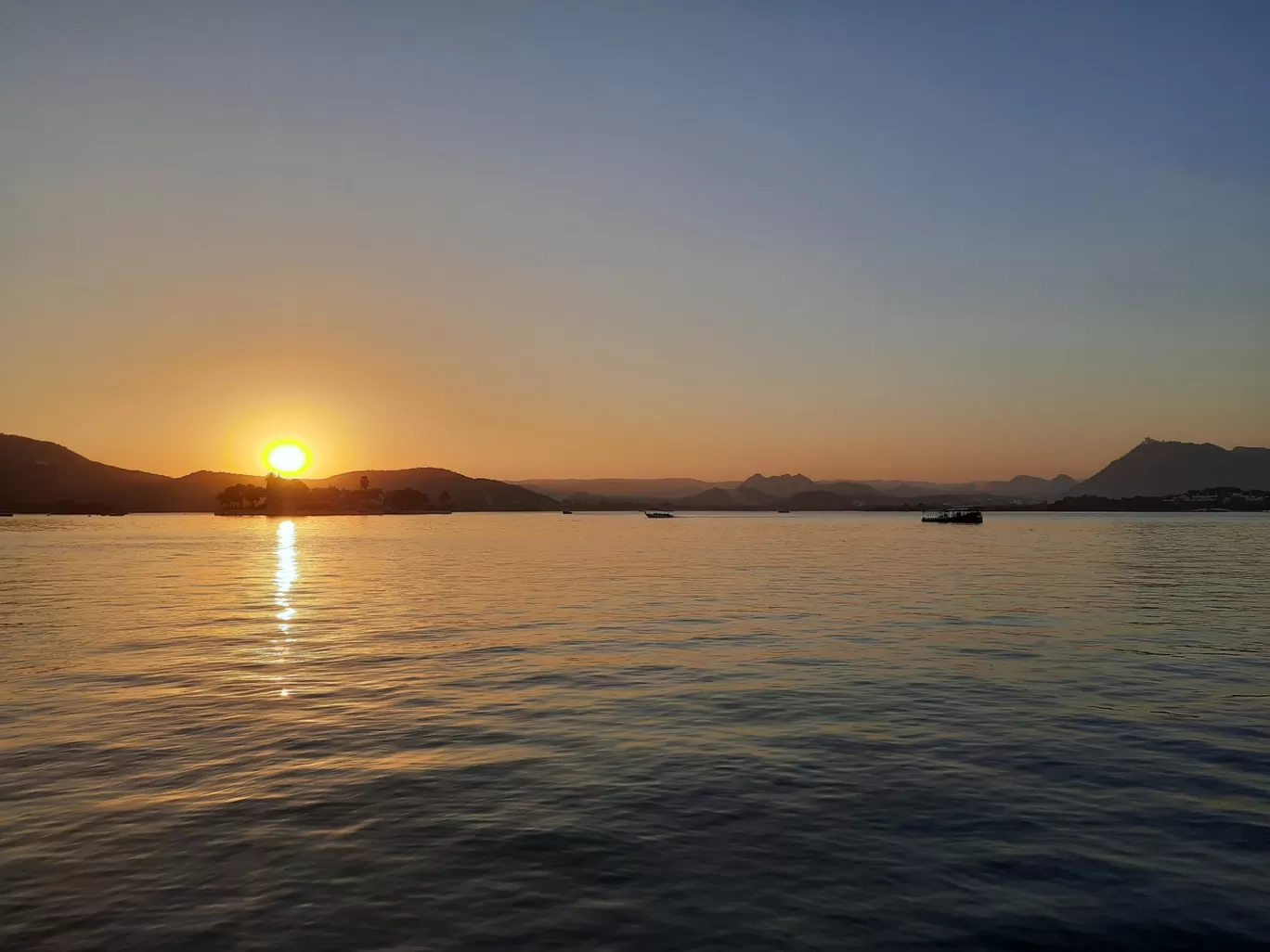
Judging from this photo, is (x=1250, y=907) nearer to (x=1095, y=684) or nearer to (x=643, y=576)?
(x=1095, y=684)

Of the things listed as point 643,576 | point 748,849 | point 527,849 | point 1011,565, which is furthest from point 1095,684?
point 1011,565

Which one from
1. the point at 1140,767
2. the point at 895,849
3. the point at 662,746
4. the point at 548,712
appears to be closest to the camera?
the point at 895,849

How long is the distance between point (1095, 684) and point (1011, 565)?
67.1m

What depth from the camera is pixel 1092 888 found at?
1288cm

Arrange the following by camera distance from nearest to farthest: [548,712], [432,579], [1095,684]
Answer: [548,712]
[1095,684]
[432,579]

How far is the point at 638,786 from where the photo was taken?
58.5 ft

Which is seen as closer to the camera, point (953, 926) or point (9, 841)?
point (953, 926)

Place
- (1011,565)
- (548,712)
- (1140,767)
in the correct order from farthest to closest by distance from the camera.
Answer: (1011,565) → (548,712) → (1140,767)

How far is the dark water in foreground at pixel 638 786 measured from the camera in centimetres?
1199

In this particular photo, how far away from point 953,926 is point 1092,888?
2.75m

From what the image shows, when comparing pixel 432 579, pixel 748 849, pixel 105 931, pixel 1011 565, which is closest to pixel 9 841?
pixel 105 931

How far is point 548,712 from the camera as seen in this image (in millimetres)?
24719

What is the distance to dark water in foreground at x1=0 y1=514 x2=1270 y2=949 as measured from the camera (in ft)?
39.3

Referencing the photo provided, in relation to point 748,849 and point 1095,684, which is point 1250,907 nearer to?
point 748,849
